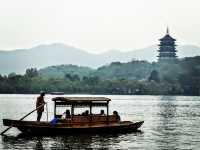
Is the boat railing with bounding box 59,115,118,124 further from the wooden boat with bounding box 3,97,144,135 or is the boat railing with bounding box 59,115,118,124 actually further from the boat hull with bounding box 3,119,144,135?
the boat hull with bounding box 3,119,144,135

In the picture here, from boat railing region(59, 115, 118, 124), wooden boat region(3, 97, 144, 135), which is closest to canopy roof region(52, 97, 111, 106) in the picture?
wooden boat region(3, 97, 144, 135)

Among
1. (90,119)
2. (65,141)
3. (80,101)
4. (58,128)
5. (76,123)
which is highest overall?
(80,101)

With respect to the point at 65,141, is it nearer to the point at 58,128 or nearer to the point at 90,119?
the point at 58,128

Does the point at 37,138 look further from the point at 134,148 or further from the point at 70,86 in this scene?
the point at 70,86

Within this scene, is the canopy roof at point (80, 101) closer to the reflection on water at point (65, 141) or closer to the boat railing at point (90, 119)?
the boat railing at point (90, 119)

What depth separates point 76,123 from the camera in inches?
1507

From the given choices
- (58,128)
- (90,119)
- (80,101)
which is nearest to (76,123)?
(90,119)

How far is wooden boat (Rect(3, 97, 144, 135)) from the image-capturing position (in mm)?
36688

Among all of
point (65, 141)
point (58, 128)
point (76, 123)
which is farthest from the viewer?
point (76, 123)

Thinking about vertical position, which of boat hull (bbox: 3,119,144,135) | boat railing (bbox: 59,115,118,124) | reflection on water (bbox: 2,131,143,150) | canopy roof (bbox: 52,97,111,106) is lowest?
reflection on water (bbox: 2,131,143,150)

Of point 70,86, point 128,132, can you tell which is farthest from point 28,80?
point 128,132

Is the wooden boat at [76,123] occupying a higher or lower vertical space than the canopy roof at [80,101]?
lower

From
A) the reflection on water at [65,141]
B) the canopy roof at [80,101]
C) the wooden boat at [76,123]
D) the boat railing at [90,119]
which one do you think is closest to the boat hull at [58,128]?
the wooden boat at [76,123]

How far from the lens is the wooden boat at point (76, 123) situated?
1444 inches
